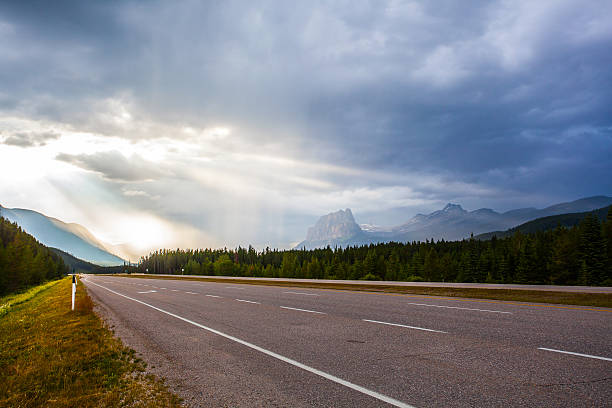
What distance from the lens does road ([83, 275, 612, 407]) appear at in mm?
4812

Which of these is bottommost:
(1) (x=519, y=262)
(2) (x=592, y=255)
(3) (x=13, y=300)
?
(3) (x=13, y=300)

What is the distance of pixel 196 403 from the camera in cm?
479

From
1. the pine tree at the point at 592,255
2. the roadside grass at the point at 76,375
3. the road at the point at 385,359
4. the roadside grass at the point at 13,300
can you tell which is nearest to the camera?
the road at the point at 385,359

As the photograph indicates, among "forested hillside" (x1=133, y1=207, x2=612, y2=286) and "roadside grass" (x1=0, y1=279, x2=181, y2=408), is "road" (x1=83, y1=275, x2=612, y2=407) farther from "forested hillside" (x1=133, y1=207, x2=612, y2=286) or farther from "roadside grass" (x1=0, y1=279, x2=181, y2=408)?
"forested hillside" (x1=133, y1=207, x2=612, y2=286)

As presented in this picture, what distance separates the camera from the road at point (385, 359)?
15.8 feet

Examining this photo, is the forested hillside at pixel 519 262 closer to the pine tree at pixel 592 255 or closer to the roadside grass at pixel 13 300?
the pine tree at pixel 592 255

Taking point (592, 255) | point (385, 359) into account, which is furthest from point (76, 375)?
point (592, 255)

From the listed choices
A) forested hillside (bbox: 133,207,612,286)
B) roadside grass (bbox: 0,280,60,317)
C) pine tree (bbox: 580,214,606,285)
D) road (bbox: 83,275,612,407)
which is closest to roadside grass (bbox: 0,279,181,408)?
road (bbox: 83,275,612,407)

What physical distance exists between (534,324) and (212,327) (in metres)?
9.27

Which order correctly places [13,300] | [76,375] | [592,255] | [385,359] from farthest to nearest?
[592,255] → [13,300] → [385,359] → [76,375]

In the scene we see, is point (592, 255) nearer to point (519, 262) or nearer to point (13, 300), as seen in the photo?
point (519, 262)

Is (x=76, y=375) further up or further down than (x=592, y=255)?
further down

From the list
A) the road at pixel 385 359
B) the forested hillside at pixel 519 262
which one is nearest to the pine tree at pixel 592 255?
the forested hillside at pixel 519 262

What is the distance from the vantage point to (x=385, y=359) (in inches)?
258
